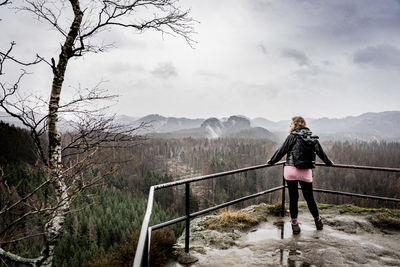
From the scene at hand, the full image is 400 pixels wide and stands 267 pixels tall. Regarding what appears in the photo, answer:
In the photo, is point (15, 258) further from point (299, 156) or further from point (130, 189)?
point (130, 189)

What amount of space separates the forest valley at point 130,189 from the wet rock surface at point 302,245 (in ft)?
2.35

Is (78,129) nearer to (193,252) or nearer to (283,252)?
(193,252)

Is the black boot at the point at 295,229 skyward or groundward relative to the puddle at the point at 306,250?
skyward

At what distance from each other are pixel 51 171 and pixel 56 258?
23.5 m

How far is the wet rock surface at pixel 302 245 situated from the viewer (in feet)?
11.0

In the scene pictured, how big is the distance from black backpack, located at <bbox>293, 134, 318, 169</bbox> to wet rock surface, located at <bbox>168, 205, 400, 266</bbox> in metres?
1.23

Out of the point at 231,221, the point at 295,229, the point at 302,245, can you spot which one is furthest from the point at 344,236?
the point at 231,221

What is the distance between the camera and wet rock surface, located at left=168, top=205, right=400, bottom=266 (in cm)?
334

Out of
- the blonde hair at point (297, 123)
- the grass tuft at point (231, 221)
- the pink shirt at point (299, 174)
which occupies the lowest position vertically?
the grass tuft at point (231, 221)

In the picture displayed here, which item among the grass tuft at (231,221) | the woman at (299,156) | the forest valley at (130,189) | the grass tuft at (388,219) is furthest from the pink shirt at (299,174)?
the forest valley at (130,189)

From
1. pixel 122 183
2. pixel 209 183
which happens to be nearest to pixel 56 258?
pixel 122 183

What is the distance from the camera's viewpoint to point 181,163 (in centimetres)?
11225

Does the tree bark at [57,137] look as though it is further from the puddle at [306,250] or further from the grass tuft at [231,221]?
the puddle at [306,250]

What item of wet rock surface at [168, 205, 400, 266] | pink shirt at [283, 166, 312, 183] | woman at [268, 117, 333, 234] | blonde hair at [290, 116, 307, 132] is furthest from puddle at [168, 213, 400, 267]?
blonde hair at [290, 116, 307, 132]
